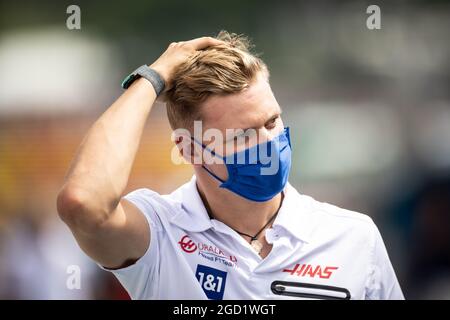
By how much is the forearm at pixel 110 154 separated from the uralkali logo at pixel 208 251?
400mm

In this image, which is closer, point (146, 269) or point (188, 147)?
point (146, 269)

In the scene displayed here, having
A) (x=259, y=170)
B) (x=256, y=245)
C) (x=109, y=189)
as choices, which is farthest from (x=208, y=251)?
(x=109, y=189)

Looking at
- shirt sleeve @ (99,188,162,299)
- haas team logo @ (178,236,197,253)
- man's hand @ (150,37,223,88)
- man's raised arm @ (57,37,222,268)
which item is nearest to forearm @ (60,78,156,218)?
man's raised arm @ (57,37,222,268)

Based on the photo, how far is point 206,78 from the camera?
2357mm

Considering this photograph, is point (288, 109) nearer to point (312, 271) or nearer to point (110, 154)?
point (312, 271)

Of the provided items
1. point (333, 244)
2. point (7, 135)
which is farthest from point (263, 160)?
point (7, 135)

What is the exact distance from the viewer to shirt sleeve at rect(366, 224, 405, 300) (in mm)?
2355

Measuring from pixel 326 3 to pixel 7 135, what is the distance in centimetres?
305

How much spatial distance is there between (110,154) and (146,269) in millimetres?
482

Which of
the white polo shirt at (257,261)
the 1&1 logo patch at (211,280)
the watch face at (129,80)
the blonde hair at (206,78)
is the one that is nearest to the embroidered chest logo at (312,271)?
the white polo shirt at (257,261)

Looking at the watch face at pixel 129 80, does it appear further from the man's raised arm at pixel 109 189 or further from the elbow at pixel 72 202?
the elbow at pixel 72 202

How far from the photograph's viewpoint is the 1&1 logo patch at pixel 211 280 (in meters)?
2.29
